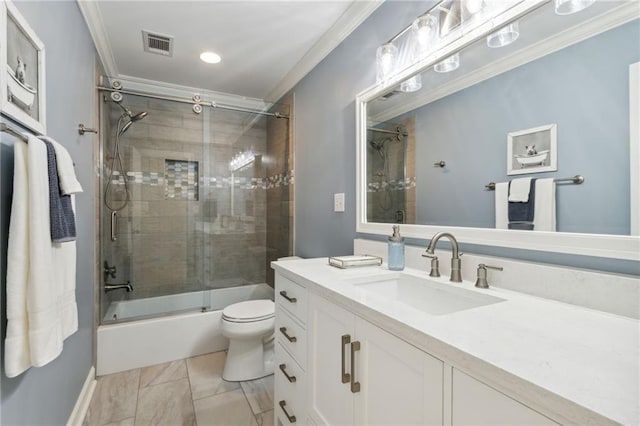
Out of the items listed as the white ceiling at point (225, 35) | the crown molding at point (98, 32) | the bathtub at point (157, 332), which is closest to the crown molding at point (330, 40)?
the white ceiling at point (225, 35)

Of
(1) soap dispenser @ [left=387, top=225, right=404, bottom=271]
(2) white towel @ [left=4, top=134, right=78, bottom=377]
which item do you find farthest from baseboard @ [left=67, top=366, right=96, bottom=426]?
(1) soap dispenser @ [left=387, top=225, right=404, bottom=271]

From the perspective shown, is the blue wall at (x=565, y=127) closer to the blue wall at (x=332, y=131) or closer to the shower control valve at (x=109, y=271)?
the blue wall at (x=332, y=131)

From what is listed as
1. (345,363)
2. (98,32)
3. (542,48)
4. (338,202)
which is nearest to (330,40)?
(338,202)

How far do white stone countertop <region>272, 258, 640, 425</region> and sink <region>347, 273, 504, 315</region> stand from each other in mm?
86

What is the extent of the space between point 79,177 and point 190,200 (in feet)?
4.11

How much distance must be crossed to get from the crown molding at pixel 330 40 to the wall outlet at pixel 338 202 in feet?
3.37

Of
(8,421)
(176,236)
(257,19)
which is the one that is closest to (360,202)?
(257,19)

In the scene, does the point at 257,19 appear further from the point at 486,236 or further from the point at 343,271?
the point at 486,236

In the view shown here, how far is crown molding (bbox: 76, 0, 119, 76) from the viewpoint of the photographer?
1737 mm

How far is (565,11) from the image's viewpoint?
3.00 feet

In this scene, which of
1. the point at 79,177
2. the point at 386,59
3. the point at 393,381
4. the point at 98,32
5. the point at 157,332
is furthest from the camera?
the point at 157,332

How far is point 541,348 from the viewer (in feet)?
1.86

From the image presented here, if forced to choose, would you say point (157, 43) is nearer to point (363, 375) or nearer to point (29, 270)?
point (29, 270)

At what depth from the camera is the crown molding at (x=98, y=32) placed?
5.70 feet
